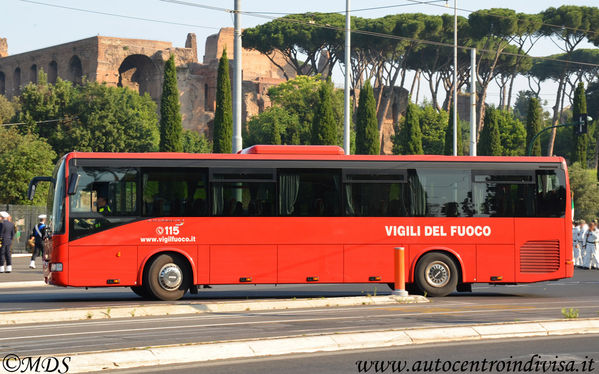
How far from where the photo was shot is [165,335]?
11.8 metres

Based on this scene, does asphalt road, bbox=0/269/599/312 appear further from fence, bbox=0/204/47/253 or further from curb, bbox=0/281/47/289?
fence, bbox=0/204/47/253

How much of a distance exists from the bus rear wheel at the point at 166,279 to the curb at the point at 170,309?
2435 millimetres

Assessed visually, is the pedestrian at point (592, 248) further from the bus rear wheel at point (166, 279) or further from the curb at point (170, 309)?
the bus rear wheel at point (166, 279)

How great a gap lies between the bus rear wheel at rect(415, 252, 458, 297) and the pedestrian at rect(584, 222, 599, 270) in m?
15.5

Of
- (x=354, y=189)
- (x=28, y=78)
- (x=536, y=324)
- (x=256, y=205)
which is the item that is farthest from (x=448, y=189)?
(x=28, y=78)

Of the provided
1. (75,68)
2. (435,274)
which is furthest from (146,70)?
(435,274)

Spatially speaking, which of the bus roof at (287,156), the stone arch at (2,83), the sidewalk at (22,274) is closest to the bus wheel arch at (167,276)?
the bus roof at (287,156)

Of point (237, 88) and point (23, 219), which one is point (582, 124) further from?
point (23, 219)

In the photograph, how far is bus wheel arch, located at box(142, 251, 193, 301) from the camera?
1775cm

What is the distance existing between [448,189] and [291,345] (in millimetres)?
9088

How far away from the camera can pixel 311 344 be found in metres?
10.6

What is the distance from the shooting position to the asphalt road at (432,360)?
30.3 ft

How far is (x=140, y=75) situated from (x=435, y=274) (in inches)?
3210

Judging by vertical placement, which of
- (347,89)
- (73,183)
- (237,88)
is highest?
(347,89)
